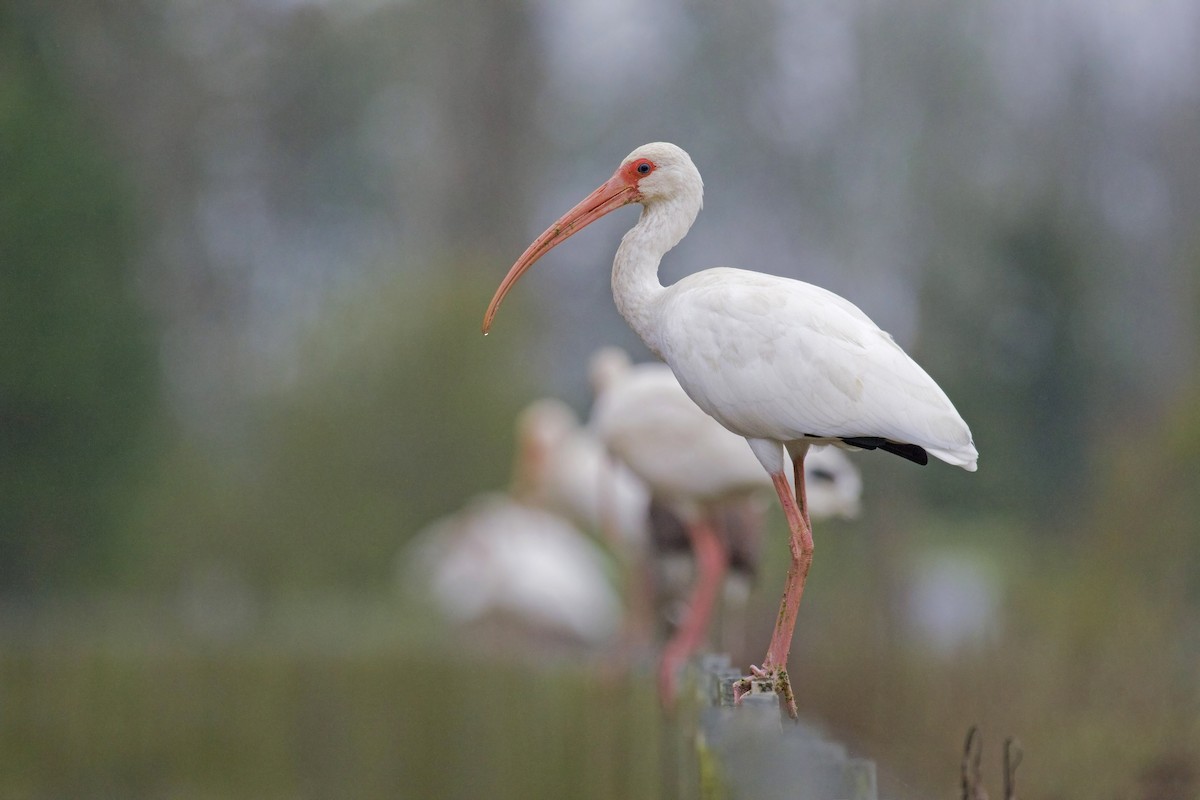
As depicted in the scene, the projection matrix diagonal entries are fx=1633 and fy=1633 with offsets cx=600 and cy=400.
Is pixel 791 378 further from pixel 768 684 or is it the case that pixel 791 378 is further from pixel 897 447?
pixel 768 684

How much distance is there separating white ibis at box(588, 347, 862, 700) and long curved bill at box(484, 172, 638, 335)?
1.73 m

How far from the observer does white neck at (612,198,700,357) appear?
4.55 meters

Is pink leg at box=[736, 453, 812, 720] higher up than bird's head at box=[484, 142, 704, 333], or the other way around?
bird's head at box=[484, 142, 704, 333]

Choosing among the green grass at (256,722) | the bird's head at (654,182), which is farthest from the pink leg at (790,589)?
the green grass at (256,722)

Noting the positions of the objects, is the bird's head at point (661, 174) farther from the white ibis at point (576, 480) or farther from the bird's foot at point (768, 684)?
the white ibis at point (576, 480)

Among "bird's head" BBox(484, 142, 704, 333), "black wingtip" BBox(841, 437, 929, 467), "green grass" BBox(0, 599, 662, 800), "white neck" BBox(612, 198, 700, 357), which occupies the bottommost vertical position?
"green grass" BBox(0, 599, 662, 800)

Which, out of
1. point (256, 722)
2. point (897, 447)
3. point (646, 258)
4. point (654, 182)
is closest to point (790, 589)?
point (897, 447)

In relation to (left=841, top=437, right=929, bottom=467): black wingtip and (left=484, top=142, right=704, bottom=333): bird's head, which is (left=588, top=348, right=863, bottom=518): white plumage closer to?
(left=484, top=142, right=704, bottom=333): bird's head

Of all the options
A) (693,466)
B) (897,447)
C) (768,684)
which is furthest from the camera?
(693,466)

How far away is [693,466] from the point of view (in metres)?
6.86

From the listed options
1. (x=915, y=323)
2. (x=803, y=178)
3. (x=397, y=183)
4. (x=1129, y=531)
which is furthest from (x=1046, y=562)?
(x=397, y=183)

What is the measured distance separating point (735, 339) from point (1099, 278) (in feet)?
35.5

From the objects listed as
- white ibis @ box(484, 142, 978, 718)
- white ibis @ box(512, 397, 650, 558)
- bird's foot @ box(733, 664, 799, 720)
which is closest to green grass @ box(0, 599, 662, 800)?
white ibis @ box(512, 397, 650, 558)

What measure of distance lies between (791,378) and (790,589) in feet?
1.77
